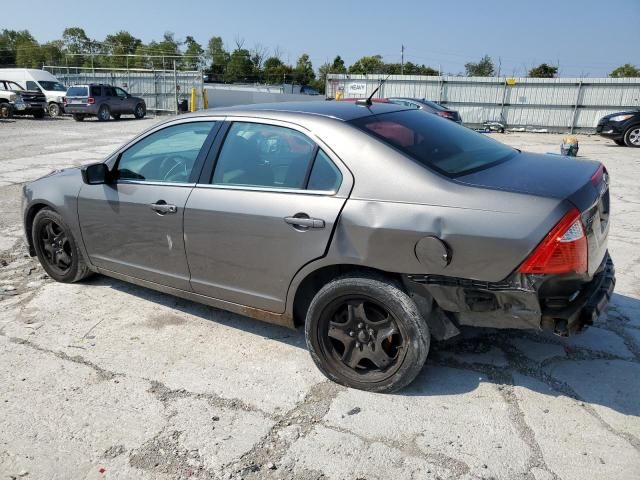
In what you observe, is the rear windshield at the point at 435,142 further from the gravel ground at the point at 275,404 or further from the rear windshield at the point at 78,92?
the rear windshield at the point at 78,92

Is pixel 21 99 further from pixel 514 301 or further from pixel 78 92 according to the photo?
pixel 514 301

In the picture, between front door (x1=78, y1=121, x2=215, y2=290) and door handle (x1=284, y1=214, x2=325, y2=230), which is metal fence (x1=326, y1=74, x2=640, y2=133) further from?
door handle (x1=284, y1=214, x2=325, y2=230)

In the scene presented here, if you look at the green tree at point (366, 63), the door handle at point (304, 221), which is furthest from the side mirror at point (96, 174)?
the green tree at point (366, 63)

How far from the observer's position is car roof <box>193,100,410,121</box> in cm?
314

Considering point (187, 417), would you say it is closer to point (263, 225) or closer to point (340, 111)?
point (263, 225)

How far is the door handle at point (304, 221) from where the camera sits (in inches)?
110

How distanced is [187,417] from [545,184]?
2249mm

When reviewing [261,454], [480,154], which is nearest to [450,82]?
[480,154]

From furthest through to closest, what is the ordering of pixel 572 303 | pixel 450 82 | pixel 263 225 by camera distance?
pixel 450 82 < pixel 263 225 < pixel 572 303

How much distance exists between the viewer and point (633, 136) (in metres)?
16.1

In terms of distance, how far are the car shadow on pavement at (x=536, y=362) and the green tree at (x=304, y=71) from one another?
254 ft

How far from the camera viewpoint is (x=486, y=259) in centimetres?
245

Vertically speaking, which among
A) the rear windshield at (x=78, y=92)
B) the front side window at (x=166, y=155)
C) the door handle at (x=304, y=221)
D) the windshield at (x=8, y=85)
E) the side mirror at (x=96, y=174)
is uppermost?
the windshield at (x=8, y=85)

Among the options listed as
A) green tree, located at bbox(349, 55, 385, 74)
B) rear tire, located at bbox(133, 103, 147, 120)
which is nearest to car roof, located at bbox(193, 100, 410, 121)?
rear tire, located at bbox(133, 103, 147, 120)
